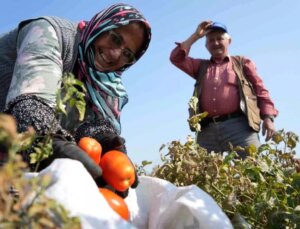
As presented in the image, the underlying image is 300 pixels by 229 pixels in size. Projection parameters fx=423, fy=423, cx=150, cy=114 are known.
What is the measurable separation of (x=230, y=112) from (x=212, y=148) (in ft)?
1.05

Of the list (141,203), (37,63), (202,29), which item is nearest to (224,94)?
(202,29)

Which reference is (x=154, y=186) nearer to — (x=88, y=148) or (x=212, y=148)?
(x=88, y=148)

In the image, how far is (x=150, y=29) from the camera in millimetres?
1754

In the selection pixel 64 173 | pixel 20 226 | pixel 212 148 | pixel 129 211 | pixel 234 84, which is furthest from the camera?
pixel 234 84

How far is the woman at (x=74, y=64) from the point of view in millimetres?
1164

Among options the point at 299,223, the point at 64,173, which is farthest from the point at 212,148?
the point at 64,173

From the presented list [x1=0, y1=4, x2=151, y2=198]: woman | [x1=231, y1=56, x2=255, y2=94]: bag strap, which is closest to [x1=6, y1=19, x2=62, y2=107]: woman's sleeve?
[x1=0, y1=4, x2=151, y2=198]: woman

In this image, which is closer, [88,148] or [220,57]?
[88,148]

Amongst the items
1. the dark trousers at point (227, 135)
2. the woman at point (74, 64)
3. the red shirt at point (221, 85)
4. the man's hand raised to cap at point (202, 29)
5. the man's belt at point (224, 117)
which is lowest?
the dark trousers at point (227, 135)

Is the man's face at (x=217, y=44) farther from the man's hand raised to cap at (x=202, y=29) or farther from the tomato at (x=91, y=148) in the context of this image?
the tomato at (x=91, y=148)

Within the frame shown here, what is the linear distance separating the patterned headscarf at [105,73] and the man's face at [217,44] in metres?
1.68

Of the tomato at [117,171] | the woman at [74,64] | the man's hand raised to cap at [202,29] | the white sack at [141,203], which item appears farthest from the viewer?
the man's hand raised to cap at [202,29]

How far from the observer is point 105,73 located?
182 cm

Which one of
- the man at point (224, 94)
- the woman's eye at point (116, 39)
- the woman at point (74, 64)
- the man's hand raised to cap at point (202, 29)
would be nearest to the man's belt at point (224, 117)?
the man at point (224, 94)
